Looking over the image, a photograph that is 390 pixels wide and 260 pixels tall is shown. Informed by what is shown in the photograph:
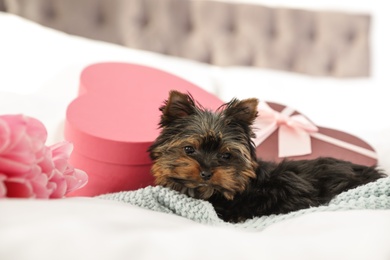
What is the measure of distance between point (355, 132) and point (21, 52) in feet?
5.13

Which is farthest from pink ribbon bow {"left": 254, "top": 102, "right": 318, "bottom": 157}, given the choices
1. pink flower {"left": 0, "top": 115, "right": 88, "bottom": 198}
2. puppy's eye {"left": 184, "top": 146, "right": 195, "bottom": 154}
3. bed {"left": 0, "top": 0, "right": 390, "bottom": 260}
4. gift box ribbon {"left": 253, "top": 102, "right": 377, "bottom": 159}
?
pink flower {"left": 0, "top": 115, "right": 88, "bottom": 198}

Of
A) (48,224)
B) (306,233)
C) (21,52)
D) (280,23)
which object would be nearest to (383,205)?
(306,233)

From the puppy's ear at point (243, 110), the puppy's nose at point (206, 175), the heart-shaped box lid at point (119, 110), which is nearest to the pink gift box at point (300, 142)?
the heart-shaped box lid at point (119, 110)

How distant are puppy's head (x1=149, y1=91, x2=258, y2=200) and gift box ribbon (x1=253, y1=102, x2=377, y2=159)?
1.59 ft

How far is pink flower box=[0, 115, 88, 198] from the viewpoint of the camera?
0.87m

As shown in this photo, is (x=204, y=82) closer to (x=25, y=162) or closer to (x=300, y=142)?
(x=300, y=142)

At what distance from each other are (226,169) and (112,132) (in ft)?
1.39

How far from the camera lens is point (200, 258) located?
2.61 feet

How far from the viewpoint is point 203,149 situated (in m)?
1.29

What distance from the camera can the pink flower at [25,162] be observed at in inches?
34.4

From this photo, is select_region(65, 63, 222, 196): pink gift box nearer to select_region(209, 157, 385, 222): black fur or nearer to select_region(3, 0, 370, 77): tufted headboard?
select_region(209, 157, 385, 222): black fur

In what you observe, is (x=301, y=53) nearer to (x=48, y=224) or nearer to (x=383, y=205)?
(x=383, y=205)

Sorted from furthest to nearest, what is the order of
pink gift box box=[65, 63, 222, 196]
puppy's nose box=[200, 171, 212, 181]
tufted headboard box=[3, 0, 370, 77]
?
tufted headboard box=[3, 0, 370, 77] → pink gift box box=[65, 63, 222, 196] → puppy's nose box=[200, 171, 212, 181]

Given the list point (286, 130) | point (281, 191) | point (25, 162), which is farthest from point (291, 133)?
point (25, 162)
